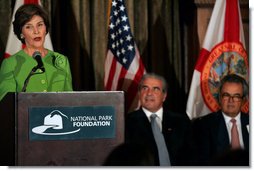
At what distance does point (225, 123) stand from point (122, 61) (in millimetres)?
1038

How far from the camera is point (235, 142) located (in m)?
4.48

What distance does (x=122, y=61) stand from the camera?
495 centimetres

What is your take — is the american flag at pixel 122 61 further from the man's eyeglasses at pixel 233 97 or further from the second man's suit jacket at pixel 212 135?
the man's eyeglasses at pixel 233 97

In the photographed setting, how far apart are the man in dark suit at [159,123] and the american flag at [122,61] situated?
49 centimetres

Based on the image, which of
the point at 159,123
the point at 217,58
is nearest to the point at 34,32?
the point at 159,123

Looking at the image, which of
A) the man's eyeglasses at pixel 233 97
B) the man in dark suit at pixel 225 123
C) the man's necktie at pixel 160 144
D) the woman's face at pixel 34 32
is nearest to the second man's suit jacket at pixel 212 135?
the man in dark suit at pixel 225 123

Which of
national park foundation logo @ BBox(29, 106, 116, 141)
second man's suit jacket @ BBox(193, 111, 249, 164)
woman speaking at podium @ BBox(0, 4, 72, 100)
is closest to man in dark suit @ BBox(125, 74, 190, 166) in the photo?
second man's suit jacket @ BBox(193, 111, 249, 164)

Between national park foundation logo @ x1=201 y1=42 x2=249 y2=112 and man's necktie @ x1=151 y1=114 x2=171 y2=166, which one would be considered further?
national park foundation logo @ x1=201 y1=42 x2=249 y2=112

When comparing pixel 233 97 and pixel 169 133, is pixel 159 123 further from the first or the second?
pixel 233 97

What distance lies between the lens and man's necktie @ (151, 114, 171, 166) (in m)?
4.07

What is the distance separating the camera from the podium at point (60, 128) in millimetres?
3223

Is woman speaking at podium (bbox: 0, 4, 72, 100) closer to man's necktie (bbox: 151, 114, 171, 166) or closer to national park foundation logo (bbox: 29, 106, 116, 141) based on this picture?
man's necktie (bbox: 151, 114, 171, 166)

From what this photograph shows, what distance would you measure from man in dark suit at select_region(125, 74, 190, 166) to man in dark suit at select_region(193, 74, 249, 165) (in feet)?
0.64

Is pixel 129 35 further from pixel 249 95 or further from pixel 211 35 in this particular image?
pixel 249 95
